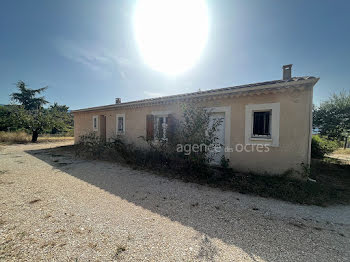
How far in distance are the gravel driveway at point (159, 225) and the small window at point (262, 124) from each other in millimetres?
2623

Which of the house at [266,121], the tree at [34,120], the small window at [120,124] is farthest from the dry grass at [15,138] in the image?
the house at [266,121]

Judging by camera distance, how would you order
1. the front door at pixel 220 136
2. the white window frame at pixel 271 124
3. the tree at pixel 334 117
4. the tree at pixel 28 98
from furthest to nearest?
the tree at pixel 28 98
the tree at pixel 334 117
the front door at pixel 220 136
the white window frame at pixel 271 124

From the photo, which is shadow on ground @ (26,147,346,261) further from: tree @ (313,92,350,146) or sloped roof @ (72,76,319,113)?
tree @ (313,92,350,146)

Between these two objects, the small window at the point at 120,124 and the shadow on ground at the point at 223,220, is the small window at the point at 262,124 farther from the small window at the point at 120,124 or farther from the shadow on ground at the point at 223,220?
the small window at the point at 120,124

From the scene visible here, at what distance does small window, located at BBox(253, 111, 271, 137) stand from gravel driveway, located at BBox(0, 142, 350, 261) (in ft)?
8.60

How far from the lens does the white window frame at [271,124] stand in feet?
16.4

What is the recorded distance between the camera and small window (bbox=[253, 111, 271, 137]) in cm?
534

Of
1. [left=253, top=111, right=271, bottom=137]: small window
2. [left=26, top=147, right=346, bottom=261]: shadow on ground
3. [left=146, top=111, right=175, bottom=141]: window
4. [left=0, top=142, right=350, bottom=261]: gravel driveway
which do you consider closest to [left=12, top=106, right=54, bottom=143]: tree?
[left=146, top=111, right=175, bottom=141]: window

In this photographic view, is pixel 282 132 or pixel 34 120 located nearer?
pixel 282 132

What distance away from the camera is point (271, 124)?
16.9 feet

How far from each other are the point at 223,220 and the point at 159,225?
1.27 m

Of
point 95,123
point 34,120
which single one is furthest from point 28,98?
point 95,123

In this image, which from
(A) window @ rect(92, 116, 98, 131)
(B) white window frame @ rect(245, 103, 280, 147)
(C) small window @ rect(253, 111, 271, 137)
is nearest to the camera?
(B) white window frame @ rect(245, 103, 280, 147)

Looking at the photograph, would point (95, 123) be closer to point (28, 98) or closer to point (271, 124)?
point (271, 124)
